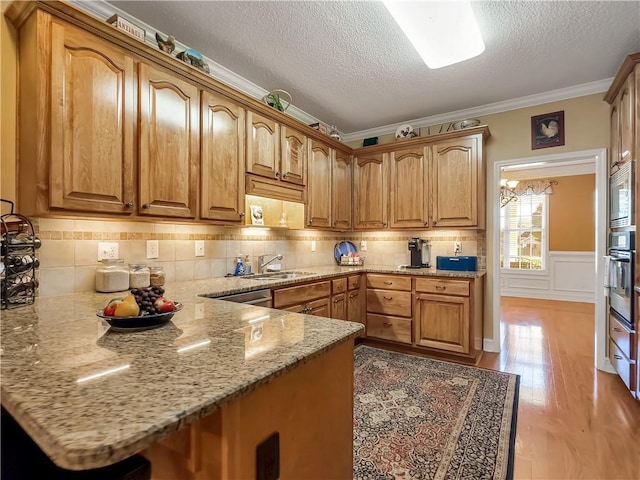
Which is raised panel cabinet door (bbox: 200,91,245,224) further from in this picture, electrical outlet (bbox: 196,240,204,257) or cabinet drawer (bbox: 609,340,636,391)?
cabinet drawer (bbox: 609,340,636,391)

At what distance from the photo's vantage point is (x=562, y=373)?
2.81 meters

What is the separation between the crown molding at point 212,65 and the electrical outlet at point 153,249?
1248mm

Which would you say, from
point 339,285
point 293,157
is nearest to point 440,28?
point 293,157

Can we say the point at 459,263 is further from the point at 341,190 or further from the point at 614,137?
the point at 614,137

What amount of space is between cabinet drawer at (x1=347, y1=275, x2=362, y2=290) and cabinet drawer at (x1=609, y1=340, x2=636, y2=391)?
218 cm

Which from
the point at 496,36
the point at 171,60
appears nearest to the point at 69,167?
the point at 171,60

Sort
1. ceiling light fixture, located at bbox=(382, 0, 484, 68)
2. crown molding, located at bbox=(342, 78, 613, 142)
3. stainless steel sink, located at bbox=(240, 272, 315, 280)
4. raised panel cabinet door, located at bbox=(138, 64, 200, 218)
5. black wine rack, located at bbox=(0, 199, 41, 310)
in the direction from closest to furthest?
black wine rack, located at bbox=(0, 199, 41, 310) → ceiling light fixture, located at bbox=(382, 0, 484, 68) → raised panel cabinet door, located at bbox=(138, 64, 200, 218) → stainless steel sink, located at bbox=(240, 272, 315, 280) → crown molding, located at bbox=(342, 78, 613, 142)

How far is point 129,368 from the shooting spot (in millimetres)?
760

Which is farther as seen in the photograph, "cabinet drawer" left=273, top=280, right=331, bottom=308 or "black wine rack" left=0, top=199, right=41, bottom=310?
"cabinet drawer" left=273, top=280, right=331, bottom=308

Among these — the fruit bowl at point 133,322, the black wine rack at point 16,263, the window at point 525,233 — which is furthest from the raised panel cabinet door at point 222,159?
the window at point 525,233

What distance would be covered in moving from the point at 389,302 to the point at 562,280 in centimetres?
473

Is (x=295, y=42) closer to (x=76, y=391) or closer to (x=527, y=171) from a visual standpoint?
(x=76, y=391)

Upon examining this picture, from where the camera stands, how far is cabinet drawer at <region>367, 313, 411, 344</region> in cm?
329

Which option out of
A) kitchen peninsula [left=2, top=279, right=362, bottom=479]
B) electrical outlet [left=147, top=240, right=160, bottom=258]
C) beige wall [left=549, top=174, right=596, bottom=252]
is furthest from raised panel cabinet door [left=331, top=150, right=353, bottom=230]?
beige wall [left=549, top=174, right=596, bottom=252]
